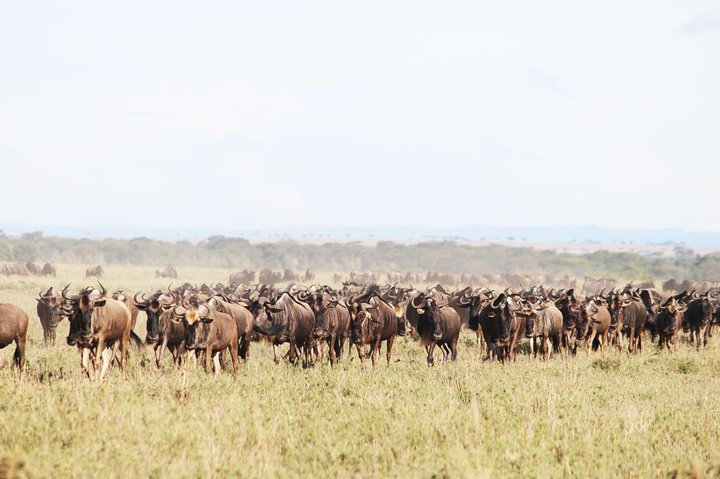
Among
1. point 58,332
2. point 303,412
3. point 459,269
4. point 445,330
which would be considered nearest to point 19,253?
point 459,269

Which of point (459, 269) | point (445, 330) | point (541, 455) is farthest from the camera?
point (459, 269)

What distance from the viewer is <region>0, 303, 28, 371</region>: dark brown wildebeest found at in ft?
44.2

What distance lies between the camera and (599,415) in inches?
441

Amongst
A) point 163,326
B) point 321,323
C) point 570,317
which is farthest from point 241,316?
point 570,317

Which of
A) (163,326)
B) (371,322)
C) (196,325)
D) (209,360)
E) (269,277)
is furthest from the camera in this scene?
(269,277)

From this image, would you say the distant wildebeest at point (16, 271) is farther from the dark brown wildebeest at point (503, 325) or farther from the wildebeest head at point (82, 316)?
the wildebeest head at point (82, 316)

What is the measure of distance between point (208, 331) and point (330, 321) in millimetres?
4341

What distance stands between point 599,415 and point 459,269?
408 feet

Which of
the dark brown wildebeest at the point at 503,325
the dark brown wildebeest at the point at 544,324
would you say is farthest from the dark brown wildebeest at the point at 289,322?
the dark brown wildebeest at the point at 544,324

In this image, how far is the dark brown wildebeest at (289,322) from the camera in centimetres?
1703

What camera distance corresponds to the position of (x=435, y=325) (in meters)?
19.1

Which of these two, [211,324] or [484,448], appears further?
[211,324]

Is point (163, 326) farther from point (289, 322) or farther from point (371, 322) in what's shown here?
point (371, 322)

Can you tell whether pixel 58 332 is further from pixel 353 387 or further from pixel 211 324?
pixel 353 387
